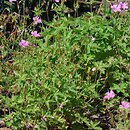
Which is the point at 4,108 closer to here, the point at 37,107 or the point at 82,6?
the point at 37,107

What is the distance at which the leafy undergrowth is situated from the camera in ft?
12.7

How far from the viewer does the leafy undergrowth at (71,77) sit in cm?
387

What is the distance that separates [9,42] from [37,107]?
1.11 metres

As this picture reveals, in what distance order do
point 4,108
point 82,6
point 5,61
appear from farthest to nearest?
point 82,6, point 5,61, point 4,108

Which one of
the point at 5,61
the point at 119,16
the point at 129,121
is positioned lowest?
the point at 129,121

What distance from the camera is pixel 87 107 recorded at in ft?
13.6

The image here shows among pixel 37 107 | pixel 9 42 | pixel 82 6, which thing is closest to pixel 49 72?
pixel 37 107

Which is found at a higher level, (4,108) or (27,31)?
(27,31)

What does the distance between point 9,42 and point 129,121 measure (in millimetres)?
1405

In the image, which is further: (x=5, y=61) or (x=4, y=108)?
(x=5, y=61)

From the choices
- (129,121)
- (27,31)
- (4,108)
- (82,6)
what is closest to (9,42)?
(27,31)

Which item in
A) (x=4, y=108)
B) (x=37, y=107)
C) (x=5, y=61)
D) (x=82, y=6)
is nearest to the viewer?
(x=37, y=107)

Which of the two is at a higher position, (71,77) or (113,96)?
(71,77)

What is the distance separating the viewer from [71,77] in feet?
13.1
